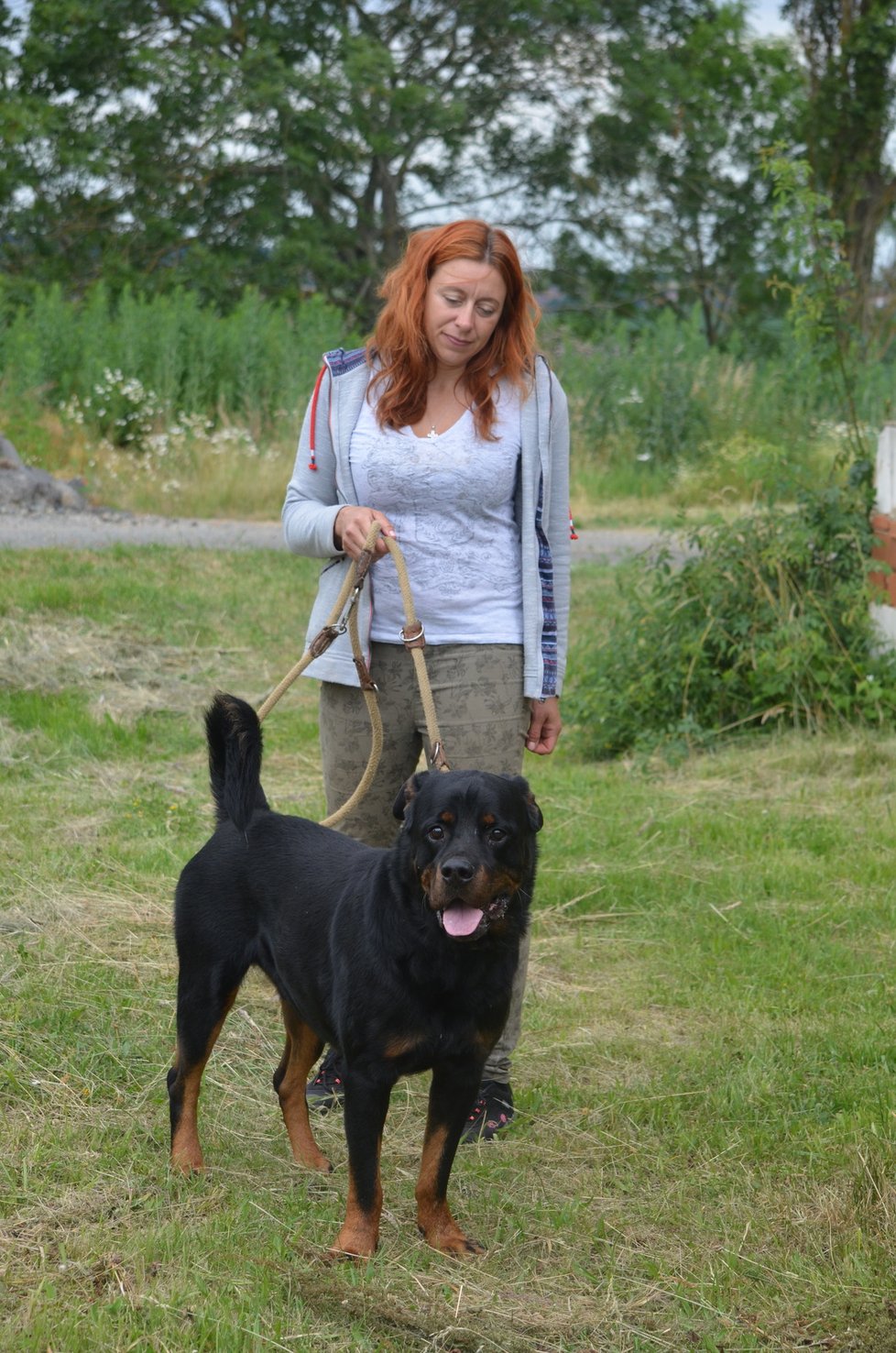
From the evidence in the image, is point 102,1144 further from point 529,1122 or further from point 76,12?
point 76,12

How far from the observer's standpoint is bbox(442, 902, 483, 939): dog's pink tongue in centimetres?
289

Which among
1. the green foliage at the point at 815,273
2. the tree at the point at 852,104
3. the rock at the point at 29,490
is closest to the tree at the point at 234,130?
the tree at the point at 852,104

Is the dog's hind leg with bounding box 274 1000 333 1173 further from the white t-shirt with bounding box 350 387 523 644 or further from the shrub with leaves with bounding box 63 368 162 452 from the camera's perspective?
the shrub with leaves with bounding box 63 368 162 452

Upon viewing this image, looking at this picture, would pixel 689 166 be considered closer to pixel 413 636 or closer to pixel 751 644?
pixel 751 644

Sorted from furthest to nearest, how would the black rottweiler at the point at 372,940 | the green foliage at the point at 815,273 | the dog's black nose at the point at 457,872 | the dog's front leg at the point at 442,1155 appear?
the green foliage at the point at 815,273
the dog's front leg at the point at 442,1155
the black rottweiler at the point at 372,940
the dog's black nose at the point at 457,872

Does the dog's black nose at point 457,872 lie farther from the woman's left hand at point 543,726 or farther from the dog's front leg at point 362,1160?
the woman's left hand at point 543,726

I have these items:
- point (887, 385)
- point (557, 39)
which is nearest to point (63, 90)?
point (557, 39)

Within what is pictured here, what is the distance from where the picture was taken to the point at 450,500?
368 centimetres

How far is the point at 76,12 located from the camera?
21.7 meters

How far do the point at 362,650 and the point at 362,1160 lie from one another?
123cm

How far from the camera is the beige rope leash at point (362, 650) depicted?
3557 mm

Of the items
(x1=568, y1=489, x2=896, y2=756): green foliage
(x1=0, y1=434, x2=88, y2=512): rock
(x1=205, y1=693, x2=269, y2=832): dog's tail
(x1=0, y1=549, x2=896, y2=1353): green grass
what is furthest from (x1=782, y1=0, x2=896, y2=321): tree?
(x1=205, y1=693, x2=269, y2=832): dog's tail

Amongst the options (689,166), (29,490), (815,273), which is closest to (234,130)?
(689,166)

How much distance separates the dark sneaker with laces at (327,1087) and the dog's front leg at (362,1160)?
0.91 m
